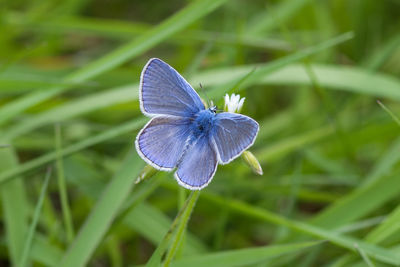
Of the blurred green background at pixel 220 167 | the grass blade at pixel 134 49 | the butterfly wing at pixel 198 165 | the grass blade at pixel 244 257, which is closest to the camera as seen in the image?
the butterfly wing at pixel 198 165

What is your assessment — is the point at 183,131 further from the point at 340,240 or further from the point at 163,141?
the point at 340,240

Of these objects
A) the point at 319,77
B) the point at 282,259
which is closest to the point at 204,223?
the point at 282,259

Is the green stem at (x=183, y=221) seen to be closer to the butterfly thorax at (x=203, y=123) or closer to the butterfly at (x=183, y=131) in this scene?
the butterfly at (x=183, y=131)

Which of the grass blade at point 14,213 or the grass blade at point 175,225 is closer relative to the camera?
the grass blade at point 175,225

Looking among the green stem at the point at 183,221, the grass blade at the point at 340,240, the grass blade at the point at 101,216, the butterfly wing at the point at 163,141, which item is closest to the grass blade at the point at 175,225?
the green stem at the point at 183,221

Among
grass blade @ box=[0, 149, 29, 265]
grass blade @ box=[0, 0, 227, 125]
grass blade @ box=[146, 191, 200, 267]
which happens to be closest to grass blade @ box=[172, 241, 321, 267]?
grass blade @ box=[146, 191, 200, 267]

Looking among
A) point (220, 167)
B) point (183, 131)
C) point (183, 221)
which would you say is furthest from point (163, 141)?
point (220, 167)

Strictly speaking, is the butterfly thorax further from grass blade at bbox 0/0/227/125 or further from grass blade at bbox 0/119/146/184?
grass blade at bbox 0/0/227/125
